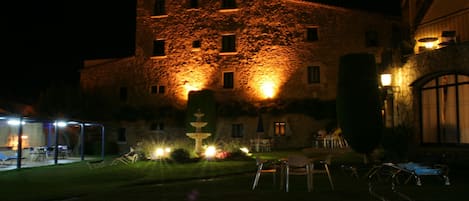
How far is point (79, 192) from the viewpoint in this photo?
33.5 feet

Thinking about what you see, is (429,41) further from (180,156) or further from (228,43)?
(228,43)

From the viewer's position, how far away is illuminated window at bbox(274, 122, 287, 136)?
1036 inches

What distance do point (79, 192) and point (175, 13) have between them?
72.5ft

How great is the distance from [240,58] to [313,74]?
15.9 ft

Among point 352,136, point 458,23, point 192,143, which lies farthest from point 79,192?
point 192,143

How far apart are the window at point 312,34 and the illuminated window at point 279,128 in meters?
5.91

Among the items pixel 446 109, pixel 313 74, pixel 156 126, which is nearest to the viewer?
pixel 446 109

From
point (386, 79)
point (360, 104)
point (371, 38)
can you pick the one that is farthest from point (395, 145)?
point (371, 38)

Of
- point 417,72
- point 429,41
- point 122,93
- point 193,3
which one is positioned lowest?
point 417,72

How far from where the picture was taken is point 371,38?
27.4m

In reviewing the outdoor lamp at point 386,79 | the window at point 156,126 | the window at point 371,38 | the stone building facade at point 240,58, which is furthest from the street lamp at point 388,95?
the window at point 156,126

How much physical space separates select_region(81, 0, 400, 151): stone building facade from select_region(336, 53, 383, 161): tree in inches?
404

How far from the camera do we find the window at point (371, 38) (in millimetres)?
27250

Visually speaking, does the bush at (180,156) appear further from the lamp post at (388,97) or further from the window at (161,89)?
the window at (161,89)
